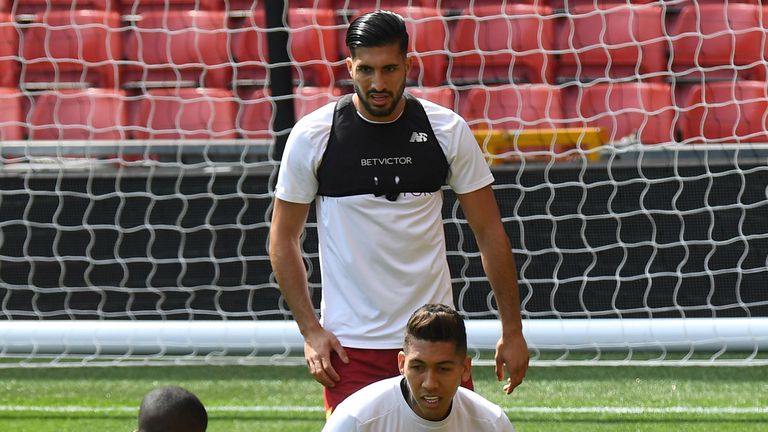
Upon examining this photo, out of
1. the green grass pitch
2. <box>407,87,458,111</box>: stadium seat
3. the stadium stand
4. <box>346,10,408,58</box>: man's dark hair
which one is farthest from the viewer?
the stadium stand

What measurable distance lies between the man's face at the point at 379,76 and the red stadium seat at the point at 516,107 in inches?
128

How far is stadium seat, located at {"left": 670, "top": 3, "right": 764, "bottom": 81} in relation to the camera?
21.0ft

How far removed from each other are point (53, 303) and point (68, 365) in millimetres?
431

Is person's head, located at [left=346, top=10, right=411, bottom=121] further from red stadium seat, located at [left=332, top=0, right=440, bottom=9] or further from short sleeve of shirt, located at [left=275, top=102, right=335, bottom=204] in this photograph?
red stadium seat, located at [left=332, top=0, right=440, bottom=9]

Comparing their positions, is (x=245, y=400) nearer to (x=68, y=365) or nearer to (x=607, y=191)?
(x=68, y=365)

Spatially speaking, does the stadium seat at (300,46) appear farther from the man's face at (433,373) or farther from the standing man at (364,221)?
the man's face at (433,373)

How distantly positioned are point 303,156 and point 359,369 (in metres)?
0.51

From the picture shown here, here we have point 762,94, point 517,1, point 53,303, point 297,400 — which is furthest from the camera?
point 517,1

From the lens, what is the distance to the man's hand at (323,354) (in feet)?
9.44

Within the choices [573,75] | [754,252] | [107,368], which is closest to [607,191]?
[754,252]

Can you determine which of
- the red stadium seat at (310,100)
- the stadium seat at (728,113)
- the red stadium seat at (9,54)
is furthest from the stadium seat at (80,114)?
the stadium seat at (728,113)

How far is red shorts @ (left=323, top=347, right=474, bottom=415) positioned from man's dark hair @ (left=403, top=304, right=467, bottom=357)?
1.14ft

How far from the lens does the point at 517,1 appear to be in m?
6.68

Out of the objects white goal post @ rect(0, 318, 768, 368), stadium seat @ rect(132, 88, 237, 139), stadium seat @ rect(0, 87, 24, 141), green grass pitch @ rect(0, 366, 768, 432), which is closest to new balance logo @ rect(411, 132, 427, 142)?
green grass pitch @ rect(0, 366, 768, 432)
